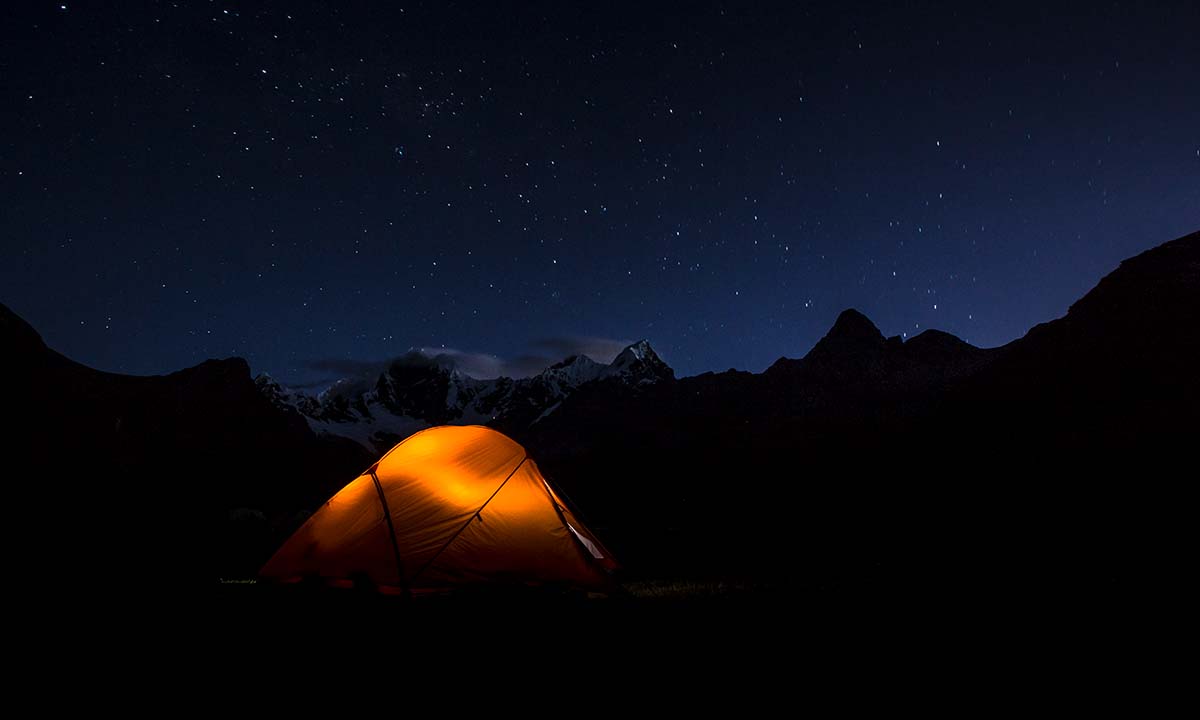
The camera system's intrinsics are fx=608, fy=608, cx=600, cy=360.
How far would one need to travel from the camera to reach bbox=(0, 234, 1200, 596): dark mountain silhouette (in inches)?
494

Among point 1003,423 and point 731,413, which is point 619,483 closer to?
point 1003,423

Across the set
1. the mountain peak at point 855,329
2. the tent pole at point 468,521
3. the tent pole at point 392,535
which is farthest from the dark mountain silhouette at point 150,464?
the mountain peak at point 855,329

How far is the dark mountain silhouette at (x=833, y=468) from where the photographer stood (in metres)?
12.6

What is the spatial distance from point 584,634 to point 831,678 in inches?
100

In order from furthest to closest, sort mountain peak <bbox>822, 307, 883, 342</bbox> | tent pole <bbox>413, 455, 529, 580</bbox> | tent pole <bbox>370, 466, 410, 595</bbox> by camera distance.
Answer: mountain peak <bbox>822, 307, 883, 342</bbox>
tent pole <bbox>413, 455, 529, 580</bbox>
tent pole <bbox>370, 466, 410, 595</bbox>

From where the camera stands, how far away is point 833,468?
226 feet

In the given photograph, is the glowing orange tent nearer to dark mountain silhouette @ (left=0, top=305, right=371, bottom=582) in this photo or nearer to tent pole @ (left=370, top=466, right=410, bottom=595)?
Result: tent pole @ (left=370, top=466, right=410, bottom=595)

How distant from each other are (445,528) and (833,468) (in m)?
67.4

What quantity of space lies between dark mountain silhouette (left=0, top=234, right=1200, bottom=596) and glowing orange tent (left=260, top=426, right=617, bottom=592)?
135 inches

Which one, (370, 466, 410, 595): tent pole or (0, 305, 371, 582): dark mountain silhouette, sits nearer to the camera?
(370, 466, 410, 595): tent pole

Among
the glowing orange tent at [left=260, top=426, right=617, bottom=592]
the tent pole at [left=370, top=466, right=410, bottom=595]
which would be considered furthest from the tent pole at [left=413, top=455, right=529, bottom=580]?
the tent pole at [left=370, top=466, right=410, bottom=595]

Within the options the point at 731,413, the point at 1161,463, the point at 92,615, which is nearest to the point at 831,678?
the point at 92,615

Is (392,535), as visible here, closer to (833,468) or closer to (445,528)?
(445,528)

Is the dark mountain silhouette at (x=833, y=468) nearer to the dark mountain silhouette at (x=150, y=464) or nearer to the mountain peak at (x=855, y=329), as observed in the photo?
the dark mountain silhouette at (x=150, y=464)
